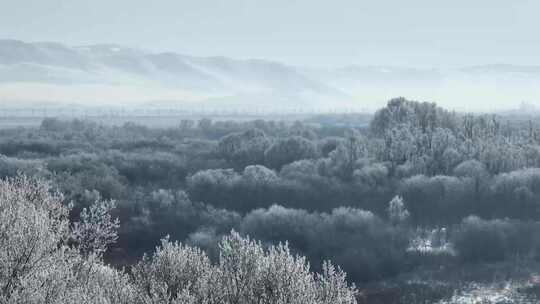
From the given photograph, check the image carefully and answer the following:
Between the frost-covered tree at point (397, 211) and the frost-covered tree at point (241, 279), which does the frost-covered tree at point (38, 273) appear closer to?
the frost-covered tree at point (241, 279)

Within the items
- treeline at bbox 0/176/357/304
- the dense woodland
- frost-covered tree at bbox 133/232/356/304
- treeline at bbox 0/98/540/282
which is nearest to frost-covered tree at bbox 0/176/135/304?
treeline at bbox 0/176/357/304

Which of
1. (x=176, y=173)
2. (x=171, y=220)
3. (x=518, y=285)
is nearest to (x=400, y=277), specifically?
(x=518, y=285)

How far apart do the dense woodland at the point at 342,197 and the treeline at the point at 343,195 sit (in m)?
0.22

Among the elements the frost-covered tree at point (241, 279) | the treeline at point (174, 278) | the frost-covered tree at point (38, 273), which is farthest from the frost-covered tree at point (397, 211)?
the frost-covered tree at point (241, 279)

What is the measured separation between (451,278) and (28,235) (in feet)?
210

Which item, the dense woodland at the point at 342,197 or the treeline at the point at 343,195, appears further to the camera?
the treeline at the point at 343,195

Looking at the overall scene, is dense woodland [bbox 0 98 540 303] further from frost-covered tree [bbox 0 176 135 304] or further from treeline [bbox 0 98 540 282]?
frost-covered tree [bbox 0 176 135 304]

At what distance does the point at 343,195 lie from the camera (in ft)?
398

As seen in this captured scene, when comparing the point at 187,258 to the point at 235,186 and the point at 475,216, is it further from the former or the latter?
the point at 235,186

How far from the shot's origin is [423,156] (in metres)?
139

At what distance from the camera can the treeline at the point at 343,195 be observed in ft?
316

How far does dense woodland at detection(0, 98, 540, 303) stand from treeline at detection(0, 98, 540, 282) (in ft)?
0.74

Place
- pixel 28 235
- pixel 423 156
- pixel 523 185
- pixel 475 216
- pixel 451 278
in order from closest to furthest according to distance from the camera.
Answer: pixel 28 235 → pixel 451 278 → pixel 475 216 → pixel 523 185 → pixel 423 156

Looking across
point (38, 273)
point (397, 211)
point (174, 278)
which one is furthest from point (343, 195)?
point (38, 273)
